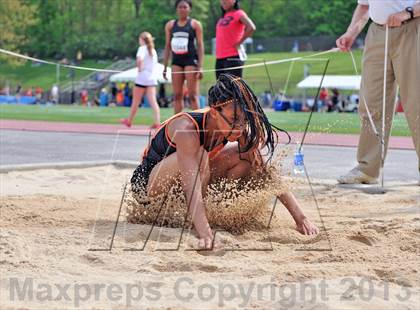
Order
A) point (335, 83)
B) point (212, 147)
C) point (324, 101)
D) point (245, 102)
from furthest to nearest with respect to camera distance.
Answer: point (335, 83) → point (324, 101) → point (212, 147) → point (245, 102)

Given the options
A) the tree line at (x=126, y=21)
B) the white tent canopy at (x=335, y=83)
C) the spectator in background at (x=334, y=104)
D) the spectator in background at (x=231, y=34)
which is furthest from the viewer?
the tree line at (x=126, y=21)

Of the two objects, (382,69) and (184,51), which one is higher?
(382,69)

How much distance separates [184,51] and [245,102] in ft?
25.3

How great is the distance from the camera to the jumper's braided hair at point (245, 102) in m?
4.48

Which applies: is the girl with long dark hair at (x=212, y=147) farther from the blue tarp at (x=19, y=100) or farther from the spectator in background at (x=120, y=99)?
the blue tarp at (x=19, y=100)

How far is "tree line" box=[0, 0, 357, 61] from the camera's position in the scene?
7569 centimetres

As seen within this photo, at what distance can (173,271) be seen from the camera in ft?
12.2

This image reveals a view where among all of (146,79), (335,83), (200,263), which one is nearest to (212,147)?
(200,263)

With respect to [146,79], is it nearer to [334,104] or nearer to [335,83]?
[334,104]

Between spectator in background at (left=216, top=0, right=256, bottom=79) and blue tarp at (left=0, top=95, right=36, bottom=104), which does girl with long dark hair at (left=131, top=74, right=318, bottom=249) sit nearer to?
spectator in background at (left=216, top=0, right=256, bottom=79)

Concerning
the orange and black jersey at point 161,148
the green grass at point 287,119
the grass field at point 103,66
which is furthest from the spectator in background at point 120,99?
the orange and black jersey at point 161,148

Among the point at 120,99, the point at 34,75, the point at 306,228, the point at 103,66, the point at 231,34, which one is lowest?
the point at 34,75

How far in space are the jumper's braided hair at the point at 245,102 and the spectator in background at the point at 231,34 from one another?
691 cm

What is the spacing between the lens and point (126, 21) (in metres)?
82.3
